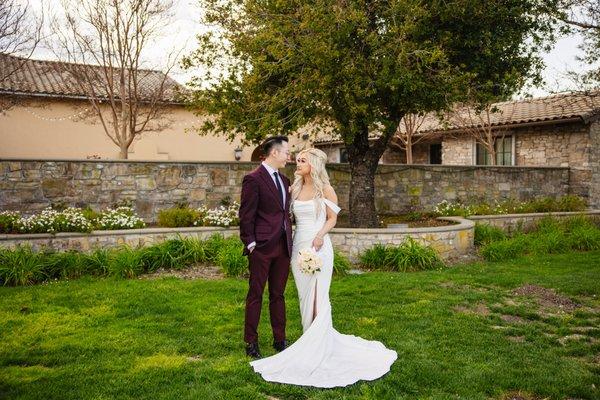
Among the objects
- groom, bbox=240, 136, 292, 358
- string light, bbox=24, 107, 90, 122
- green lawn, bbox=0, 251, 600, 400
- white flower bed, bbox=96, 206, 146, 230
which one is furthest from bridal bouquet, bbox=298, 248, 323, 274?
string light, bbox=24, 107, 90, 122

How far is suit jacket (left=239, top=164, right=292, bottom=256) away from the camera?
4.84m

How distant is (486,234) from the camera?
1158 centimetres

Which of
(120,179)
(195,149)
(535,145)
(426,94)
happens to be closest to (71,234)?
(120,179)

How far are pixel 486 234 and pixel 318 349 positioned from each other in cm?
801

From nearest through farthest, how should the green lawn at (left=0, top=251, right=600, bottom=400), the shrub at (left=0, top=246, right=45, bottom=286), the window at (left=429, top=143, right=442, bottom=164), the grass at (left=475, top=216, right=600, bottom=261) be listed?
the green lawn at (left=0, top=251, right=600, bottom=400) < the shrub at (left=0, top=246, right=45, bottom=286) < the grass at (left=475, top=216, right=600, bottom=261) < the window at (left=429, top=143, right=442, bottom=164)

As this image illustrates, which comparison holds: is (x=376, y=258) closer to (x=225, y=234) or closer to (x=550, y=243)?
(x=225, y=234)

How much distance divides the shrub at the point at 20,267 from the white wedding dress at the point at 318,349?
5.23 meters

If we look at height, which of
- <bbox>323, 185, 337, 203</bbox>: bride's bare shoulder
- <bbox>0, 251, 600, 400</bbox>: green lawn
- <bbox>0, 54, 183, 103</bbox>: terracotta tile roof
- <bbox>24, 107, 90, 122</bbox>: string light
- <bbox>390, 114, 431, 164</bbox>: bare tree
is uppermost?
<bbox>0, 54, 183, 103</bbox>: terracotta tile roof

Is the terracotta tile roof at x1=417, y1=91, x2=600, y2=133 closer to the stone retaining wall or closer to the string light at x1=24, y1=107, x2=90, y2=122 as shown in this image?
the stone retaining wall

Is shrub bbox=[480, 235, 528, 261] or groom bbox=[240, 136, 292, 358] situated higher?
groom bbox=[240, 136, 292, 358]

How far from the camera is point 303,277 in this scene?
196 inches

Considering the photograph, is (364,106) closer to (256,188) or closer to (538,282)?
(538,282)

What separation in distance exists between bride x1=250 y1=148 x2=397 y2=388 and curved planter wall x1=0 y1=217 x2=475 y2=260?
4.95 metres

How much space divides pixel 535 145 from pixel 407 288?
12.8 metres
